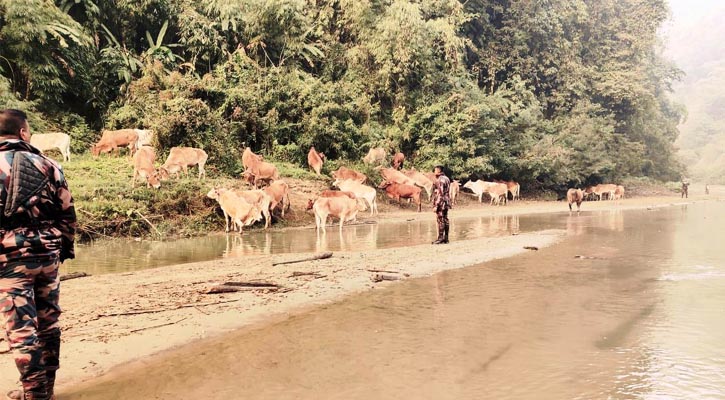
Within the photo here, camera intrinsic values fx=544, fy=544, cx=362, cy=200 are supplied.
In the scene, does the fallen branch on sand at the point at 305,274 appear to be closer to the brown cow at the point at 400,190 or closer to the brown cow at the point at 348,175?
the brown cow at the point at 348,175

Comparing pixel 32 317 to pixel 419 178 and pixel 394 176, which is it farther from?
pixel 419 178

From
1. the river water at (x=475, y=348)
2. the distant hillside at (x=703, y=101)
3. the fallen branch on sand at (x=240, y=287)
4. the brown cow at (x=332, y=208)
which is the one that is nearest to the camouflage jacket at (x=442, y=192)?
the river water at (x=475, y=348)

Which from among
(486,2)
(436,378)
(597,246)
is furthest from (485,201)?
(436,378)

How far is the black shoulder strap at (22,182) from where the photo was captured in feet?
11.6

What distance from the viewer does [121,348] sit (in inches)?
198

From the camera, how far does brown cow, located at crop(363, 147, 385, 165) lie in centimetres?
2304

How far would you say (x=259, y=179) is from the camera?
658 inches

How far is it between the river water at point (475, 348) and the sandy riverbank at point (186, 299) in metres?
0.30

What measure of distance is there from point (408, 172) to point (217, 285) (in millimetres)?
16495

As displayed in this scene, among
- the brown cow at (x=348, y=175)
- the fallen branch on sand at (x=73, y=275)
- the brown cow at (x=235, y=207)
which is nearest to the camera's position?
the fallen branch on sand at (x=73, y=275)

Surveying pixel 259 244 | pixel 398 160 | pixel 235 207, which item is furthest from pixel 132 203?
pixel 398 160

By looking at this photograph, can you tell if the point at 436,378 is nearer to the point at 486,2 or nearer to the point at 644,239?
the point at 644,239

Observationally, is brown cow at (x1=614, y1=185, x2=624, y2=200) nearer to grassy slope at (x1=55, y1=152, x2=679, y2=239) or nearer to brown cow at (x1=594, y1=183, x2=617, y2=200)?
brown cow at (x1=594, y1=183, x2=617, y2=200)

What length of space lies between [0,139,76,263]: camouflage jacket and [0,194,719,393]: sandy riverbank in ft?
4.23
